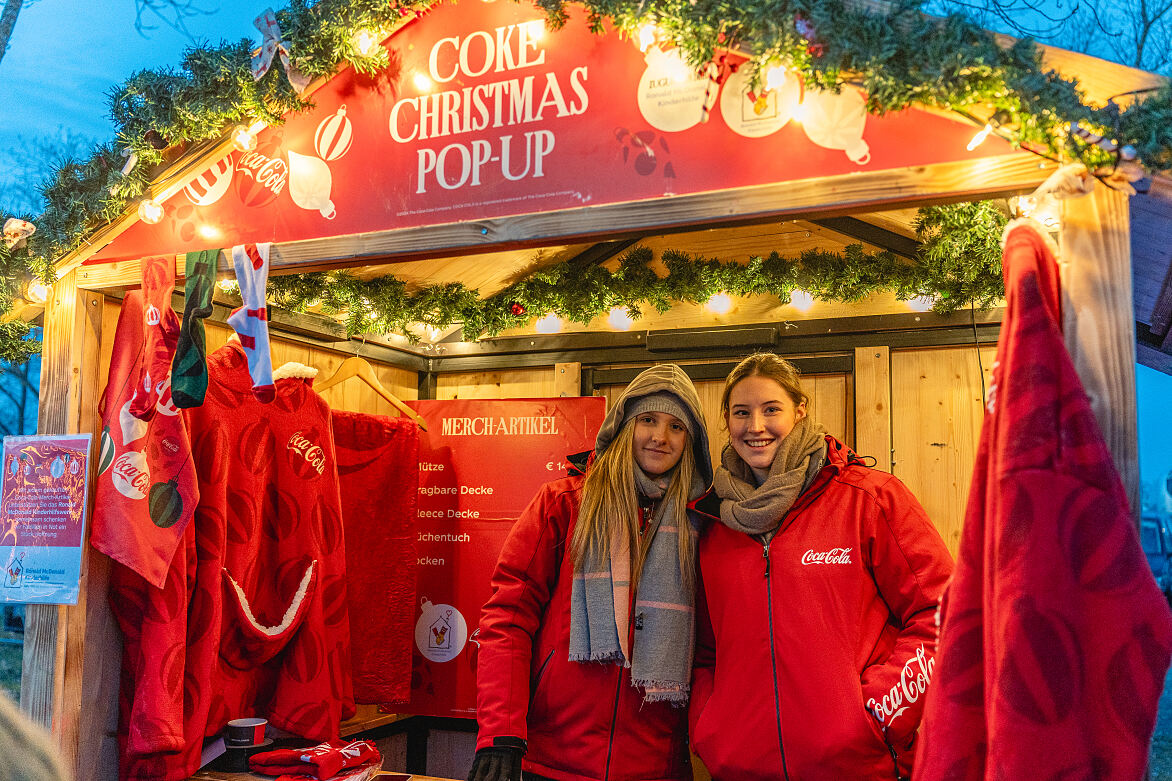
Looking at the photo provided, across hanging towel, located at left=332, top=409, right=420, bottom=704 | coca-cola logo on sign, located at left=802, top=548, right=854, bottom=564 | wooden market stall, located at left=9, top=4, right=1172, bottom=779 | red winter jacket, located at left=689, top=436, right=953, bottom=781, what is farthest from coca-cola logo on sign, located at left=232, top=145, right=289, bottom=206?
coca-cola logo on sign, located at left=802, top=548, right=854, bottom=564

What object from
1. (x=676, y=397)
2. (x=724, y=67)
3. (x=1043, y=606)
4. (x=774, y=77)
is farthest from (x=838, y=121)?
(x=1043, y=606)

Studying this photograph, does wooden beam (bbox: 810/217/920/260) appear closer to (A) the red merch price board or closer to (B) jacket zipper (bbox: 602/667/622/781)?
(A) the red merch price board

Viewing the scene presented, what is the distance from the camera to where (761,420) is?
2.44 meters

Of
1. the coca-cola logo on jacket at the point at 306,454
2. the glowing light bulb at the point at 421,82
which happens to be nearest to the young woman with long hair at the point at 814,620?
the glowing light bulb at the point at 421,82

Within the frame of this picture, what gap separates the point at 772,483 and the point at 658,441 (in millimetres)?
383

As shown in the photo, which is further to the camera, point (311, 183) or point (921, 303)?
point (921, 303)

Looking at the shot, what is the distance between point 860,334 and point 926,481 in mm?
610

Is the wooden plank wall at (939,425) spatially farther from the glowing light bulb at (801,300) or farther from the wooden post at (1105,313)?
the wooden post at (1105,313)

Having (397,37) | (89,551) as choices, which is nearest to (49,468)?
(89,551)

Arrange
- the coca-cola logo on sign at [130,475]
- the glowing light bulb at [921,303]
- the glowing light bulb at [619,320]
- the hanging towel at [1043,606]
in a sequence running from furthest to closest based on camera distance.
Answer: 1. the glowing light bulb at [619,320]
2. the glowing light bulb at [921,303]
3. the coca-cola logo on sign at [130,475]
4. the hanging towel at [1043,606]

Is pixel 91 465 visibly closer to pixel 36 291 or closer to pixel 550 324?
pixel 36 291

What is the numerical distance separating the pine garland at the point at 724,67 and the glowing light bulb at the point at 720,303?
66.2 inches

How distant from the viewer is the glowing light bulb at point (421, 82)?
2.38 m

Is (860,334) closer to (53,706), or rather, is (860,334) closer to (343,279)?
(343,279)
